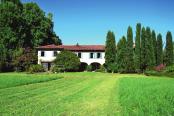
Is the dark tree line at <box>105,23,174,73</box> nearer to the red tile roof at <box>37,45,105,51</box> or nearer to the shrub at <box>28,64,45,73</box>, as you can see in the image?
the red tile roof at <box>37,45,105,51</box>

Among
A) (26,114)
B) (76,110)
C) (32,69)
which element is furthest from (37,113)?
(32,69)

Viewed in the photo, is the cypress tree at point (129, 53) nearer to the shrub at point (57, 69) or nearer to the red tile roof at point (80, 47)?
the red tile roof at point (80, 47)

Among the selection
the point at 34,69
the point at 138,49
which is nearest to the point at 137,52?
the point at 138,49

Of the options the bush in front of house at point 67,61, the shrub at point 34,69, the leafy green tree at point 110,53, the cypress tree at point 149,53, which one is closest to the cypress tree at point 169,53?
the cypress tree at point 149,53

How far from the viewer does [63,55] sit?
5781 centimetres

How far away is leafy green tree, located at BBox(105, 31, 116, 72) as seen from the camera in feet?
197

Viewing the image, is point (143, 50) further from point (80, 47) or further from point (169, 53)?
point (80, 47)

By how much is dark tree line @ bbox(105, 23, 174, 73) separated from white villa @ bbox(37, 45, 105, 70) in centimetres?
418

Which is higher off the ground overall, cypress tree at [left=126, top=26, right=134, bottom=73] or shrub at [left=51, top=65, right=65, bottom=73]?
cypress tree at [left=126, top=26, right=134, bottom=73]

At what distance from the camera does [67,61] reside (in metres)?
57.6

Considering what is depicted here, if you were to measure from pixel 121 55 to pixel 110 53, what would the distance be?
2.44m

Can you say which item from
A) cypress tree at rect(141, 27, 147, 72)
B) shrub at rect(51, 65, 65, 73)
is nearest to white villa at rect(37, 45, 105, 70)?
shrub at rect(51, 65, 65, 73)

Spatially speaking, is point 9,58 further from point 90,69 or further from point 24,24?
point 90,69

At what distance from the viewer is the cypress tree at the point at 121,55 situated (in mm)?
58406
